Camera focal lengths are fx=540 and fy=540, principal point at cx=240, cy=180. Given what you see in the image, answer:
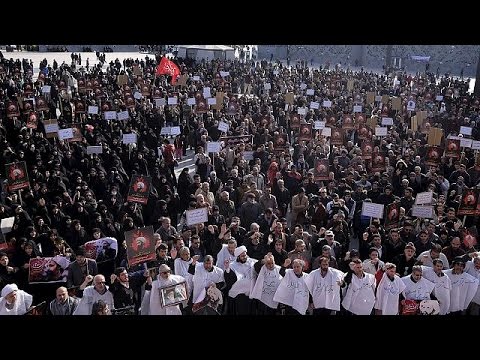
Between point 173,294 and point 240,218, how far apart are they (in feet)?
10.9

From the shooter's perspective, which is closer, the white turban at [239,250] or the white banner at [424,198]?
the white turban at [239,250]

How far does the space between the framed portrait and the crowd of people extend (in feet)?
0.04

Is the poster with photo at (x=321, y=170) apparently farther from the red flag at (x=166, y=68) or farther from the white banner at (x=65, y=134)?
the red flag at (x=166, y=68)

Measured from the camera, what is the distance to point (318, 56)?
5356 cm

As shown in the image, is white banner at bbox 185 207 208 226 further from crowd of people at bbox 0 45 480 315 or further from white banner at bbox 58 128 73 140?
white banner at bbox 58 128 73 140

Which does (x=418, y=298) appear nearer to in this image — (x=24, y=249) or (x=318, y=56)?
(x=24, y=249)

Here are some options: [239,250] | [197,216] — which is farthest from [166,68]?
[239,250]

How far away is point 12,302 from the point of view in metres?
6.28

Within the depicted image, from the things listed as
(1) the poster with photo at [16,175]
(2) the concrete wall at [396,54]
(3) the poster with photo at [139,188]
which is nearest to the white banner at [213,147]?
(3) the poster with photo at [139,188]

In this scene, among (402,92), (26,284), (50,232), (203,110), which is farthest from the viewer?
(402,92)

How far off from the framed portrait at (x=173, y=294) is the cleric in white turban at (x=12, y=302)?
1.61 meters

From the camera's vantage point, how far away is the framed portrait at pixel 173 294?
255 inches
